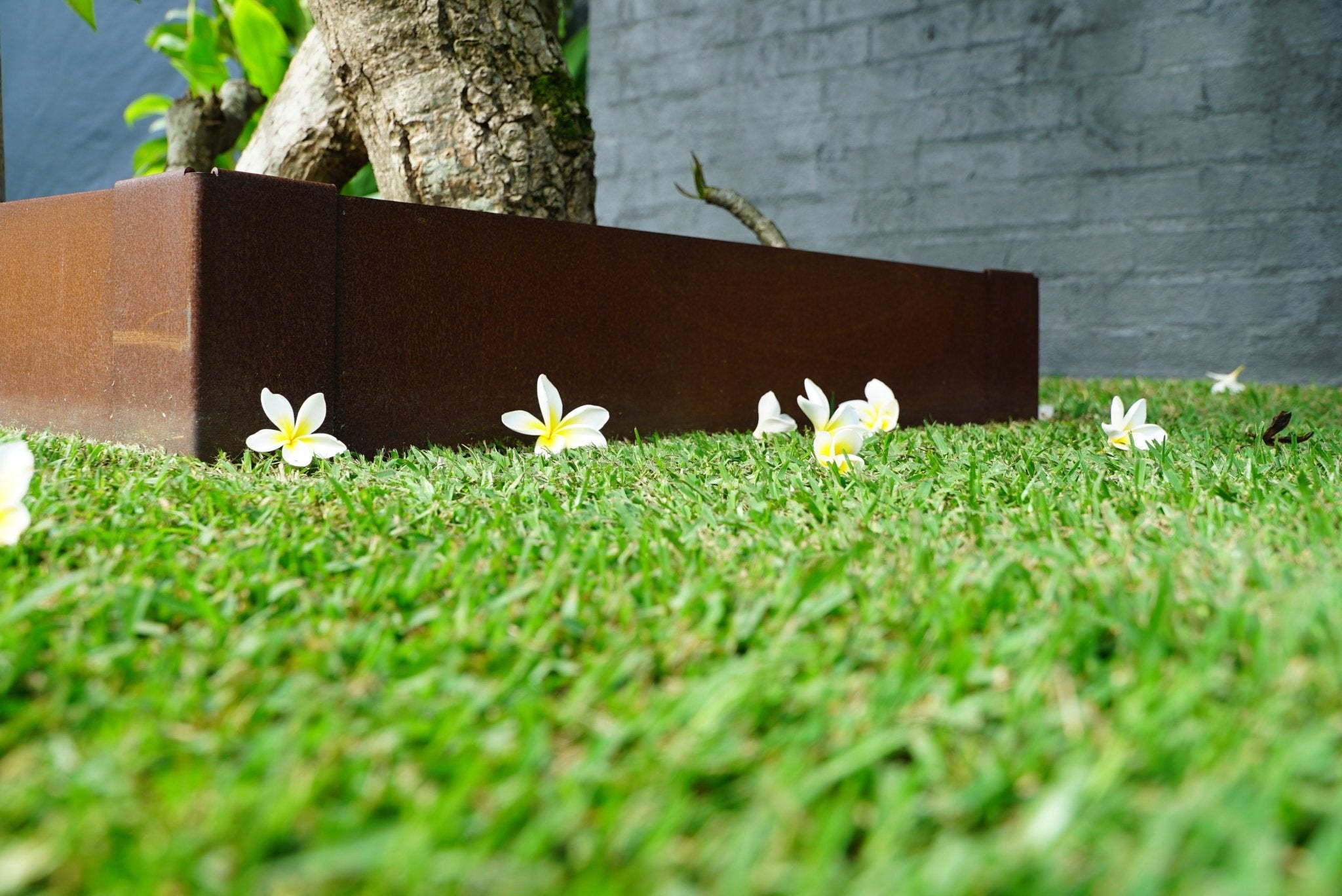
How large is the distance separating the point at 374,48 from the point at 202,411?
3.52 ft

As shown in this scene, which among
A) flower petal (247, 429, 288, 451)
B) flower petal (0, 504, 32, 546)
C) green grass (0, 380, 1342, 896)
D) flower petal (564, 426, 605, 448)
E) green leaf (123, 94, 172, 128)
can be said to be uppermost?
green leaf (123, 94, 172, 128)

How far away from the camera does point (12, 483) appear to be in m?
1.04

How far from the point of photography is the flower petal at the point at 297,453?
62.5 inches

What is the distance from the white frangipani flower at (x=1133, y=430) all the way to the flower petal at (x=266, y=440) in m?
1.29

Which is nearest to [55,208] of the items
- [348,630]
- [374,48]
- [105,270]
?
[105,270]

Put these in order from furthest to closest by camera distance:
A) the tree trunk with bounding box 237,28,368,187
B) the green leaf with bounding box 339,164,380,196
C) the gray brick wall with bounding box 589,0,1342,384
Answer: the green leaf with bounding box 339,164,380,196
the gray brick wall with bounding box 589,0,1342,384
the tree trunk with bounding box 237,28,368,187

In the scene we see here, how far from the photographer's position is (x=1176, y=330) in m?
4.05

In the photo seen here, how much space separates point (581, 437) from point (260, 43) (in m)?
3.77

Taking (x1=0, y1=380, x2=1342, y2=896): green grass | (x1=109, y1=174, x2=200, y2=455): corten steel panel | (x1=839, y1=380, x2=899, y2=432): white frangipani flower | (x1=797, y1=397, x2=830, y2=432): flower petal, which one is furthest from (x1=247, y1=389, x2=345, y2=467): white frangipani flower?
(x1=839, y1=380, x2=899, y2=432): white frangipani flower

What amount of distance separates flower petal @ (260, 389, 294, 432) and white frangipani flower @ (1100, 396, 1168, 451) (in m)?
1.28

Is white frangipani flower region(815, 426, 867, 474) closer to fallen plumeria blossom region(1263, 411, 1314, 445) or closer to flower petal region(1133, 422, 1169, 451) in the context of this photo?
flower petal region(1133, 422, 1169, 451)

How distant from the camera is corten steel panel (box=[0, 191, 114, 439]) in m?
1.80

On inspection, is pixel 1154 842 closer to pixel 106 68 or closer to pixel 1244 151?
pixel 1244 151

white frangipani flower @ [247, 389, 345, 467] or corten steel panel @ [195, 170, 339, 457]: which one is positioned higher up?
corten steel panel @ [195, 170, 339, 457]
